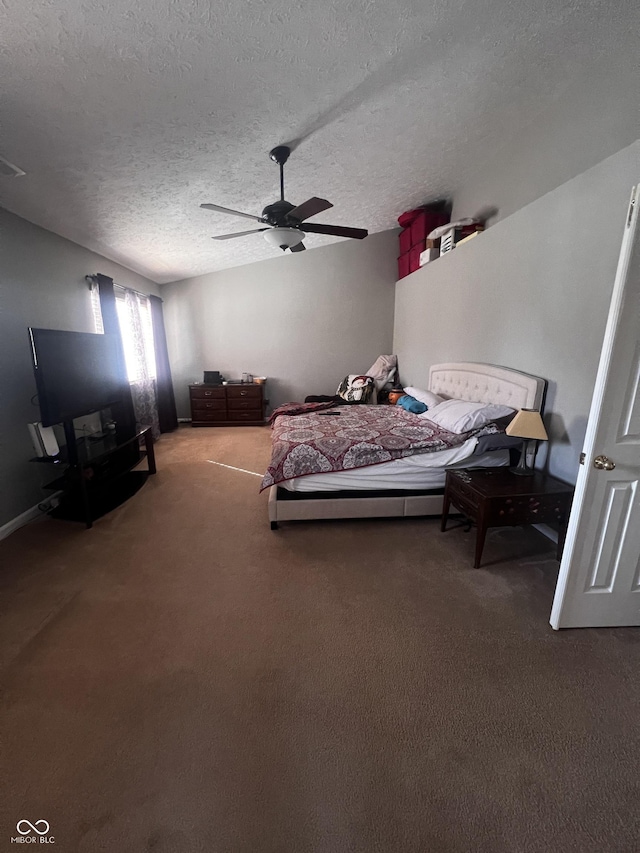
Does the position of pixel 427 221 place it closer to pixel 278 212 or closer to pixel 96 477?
pixel 278 212

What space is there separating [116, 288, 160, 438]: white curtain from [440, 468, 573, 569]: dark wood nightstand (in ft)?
13.4

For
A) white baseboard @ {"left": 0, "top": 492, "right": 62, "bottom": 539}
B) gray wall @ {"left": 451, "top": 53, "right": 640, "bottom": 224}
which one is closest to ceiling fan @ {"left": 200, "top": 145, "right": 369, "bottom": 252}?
gray wall @ {"left": 451, "top": 53, "right": 640, "bottom": 224}

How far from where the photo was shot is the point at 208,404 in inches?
232

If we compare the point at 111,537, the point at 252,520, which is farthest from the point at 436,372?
the point at 111,537

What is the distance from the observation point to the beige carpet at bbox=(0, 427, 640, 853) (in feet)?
3.45

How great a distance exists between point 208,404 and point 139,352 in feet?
4.57

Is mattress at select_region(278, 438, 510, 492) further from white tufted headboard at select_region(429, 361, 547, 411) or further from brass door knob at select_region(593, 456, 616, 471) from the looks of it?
brass door knob at select_region(593, 456, 616, 471)

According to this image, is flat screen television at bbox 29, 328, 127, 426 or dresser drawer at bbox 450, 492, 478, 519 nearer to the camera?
dresser drawer at bbox 450, 492, 478, 519

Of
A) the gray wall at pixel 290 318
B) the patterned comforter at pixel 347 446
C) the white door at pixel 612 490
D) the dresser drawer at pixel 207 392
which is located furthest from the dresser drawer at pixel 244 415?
the white door at pixel 612 490

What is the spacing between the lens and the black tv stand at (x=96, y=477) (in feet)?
9.01

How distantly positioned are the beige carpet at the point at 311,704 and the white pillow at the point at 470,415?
941mm

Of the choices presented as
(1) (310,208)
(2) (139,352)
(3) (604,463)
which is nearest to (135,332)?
(2) (139,352)

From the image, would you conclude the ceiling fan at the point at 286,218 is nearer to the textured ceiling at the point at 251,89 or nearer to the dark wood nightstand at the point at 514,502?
the textured ceiling at the point at 251,89

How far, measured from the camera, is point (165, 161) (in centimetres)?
243
